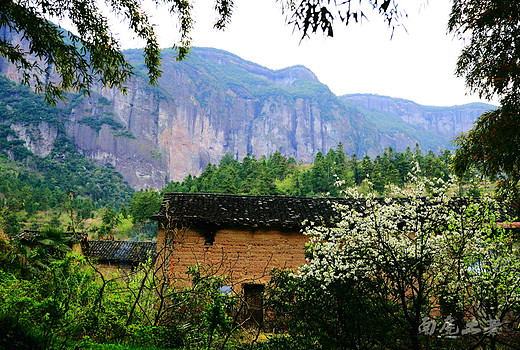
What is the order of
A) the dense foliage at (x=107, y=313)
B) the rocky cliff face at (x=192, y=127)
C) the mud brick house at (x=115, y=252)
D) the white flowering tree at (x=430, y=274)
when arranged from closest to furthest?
the dense foliage at (x=107, y=313)
the white flowering tree at (x=430, y=274)
the mud brick house at (x=115, y=252)
the rocky cliff face at (x=192, y=127)

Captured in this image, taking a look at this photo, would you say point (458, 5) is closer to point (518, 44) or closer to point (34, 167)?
point (518, 44)

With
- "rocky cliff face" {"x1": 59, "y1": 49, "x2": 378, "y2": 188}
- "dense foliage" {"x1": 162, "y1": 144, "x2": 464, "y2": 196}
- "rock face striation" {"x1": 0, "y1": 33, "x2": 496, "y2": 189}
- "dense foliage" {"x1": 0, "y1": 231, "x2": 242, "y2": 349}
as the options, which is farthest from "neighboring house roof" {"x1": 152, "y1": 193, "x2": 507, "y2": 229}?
"rocky cliff face" {"x1": 59, "y1": 49, "x2": 378, "y2": 188}

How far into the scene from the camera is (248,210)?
43.3ft

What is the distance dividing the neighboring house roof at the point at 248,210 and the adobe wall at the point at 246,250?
43 centimetres

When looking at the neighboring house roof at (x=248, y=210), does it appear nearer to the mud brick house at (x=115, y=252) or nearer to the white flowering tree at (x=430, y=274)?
the white flowering tree at (x=430, y=274)

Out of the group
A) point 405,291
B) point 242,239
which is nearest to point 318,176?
point 242,239

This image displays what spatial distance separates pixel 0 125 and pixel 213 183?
90218mm

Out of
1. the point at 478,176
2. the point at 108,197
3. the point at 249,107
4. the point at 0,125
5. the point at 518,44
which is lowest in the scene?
the point at 108,197

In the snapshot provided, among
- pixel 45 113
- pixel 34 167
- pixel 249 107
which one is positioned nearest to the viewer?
pixel 34 167

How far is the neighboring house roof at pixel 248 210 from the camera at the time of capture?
1233 centimetres

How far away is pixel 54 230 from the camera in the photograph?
368 inches

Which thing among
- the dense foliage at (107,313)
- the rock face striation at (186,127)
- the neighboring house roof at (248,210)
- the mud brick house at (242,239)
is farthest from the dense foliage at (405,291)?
the rock face striation at (186,127)

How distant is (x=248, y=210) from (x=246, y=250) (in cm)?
154

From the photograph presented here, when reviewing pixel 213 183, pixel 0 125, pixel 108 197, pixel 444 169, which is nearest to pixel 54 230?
pixel 213 183
